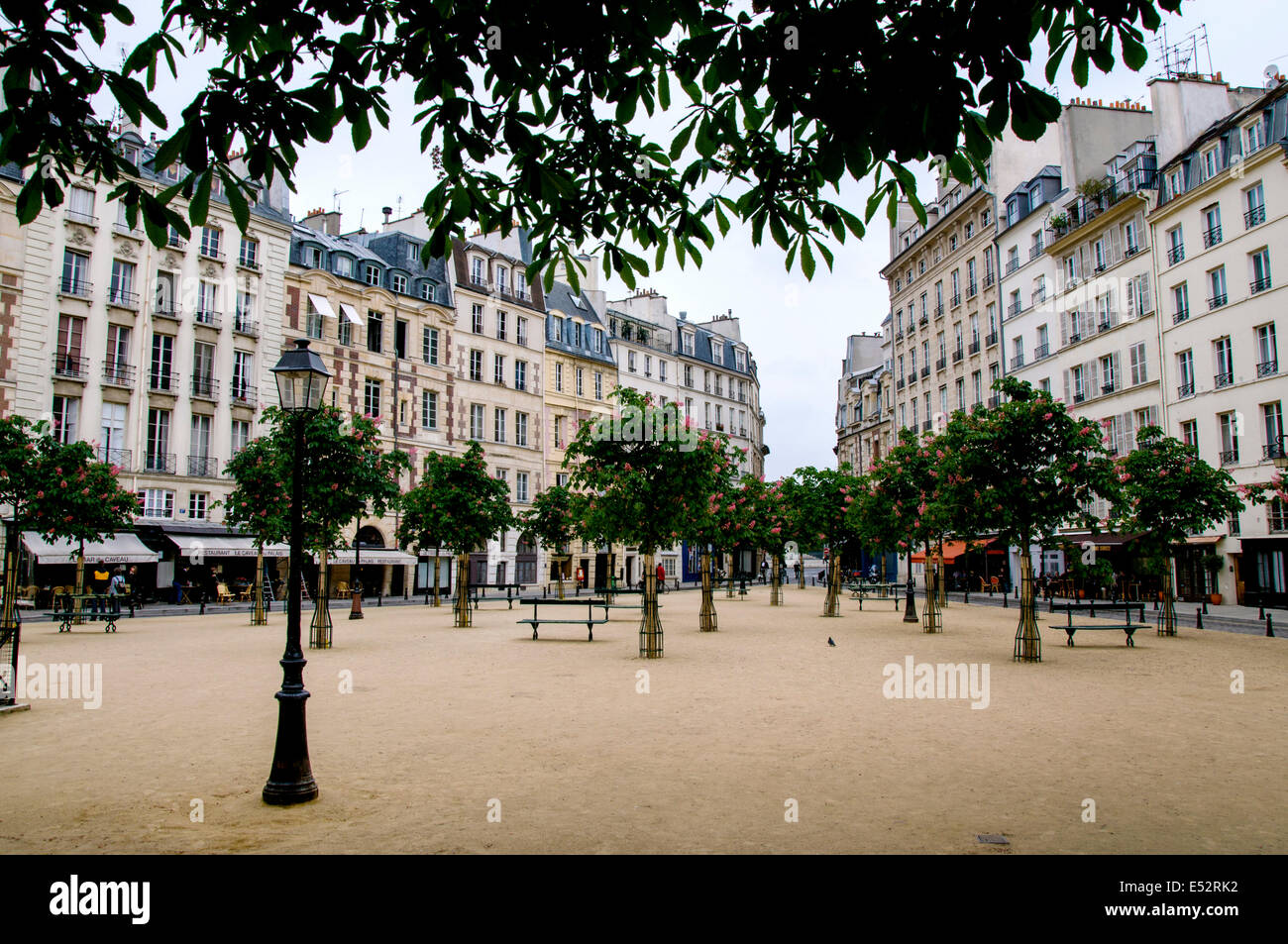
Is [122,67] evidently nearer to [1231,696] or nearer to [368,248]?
[1231,696]

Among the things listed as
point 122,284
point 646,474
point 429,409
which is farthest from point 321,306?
point 646,474

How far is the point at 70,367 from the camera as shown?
32.6 metres

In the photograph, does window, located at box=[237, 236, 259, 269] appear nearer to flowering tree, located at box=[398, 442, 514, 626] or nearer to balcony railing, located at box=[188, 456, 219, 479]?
balcony railing, located at box=[188, 456, 219, 479]

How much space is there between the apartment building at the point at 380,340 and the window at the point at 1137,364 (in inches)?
1318

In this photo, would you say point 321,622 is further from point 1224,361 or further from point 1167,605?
point 1224,361

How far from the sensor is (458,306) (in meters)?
49.9

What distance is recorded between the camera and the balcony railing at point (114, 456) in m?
33.1

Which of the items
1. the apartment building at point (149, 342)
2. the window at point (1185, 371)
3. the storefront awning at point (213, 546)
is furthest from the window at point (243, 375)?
the window at point (1185, 371)

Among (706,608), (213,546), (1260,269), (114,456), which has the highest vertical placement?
(1260,269)

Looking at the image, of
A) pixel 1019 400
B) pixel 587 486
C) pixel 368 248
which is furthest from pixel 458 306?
pixel 1019 400

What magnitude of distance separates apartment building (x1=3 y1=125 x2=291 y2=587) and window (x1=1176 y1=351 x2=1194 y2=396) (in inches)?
1533

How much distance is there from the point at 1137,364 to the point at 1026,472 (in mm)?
26325
